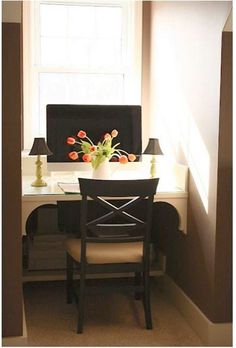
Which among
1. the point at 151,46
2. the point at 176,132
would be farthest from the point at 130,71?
the point at 176,132

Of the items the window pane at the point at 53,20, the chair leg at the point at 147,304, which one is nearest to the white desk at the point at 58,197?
the chair leg at the point at 147,304

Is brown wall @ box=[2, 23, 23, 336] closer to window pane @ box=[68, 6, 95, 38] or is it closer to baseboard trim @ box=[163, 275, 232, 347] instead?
baseboard trim @ box=[163, 275, 232, 347]

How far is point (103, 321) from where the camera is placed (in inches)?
128

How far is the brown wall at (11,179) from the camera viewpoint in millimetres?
2490

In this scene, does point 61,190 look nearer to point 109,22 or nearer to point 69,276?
point 69,276

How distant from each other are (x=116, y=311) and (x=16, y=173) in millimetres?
1324

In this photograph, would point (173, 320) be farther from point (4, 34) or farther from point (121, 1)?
point (121, 1)

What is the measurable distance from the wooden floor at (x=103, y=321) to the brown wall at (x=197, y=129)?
20 centimetres

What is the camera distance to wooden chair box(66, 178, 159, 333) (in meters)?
2.93

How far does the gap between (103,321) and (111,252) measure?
475 millimetres

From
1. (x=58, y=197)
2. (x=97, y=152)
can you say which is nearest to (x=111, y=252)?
(x=58, y=197)

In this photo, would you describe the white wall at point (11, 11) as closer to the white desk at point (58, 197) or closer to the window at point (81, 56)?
the white desk at point (58, 197)

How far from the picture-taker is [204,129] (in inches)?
117

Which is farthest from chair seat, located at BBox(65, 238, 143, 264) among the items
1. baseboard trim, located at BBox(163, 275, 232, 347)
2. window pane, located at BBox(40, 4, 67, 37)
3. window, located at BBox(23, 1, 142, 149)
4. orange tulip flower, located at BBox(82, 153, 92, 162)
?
window pane, located at BBox(40, 4, 67, 37)
